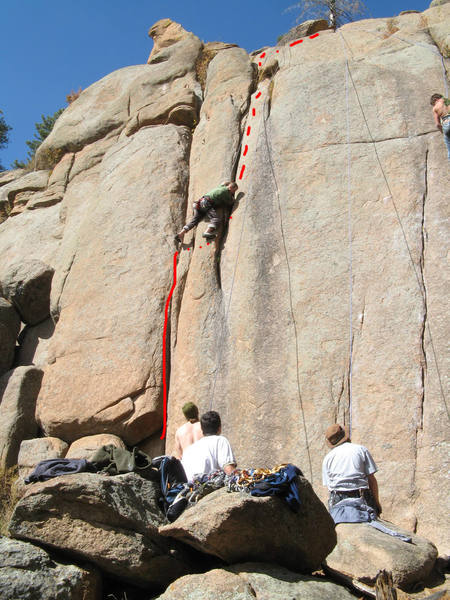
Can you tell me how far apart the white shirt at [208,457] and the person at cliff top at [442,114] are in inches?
223

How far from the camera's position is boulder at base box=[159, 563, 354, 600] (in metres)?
4.33

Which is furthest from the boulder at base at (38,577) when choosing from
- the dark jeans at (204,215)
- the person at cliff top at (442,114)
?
the person at cliff top at (442,114)

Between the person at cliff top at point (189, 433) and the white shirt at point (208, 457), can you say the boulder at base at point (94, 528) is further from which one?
the person at cliff top at point (189, 433)

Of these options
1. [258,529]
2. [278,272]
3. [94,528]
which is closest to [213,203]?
[278,272]

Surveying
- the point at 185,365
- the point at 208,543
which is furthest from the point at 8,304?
the point at 208,543

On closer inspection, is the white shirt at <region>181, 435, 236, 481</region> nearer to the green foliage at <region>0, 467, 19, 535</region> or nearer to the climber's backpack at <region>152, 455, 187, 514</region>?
the climber's backpack at <region>152, 455, 187, 514</region>

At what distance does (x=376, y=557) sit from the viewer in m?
5.00

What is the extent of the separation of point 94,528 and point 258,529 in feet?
4.62

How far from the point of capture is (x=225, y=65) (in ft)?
42.6

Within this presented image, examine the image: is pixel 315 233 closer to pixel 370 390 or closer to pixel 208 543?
pixel 370 390

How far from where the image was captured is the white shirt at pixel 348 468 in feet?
19.3

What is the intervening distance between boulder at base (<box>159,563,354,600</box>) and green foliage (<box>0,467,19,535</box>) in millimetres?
4191

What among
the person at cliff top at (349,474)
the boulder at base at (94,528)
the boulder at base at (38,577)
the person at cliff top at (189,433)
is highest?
the person at cliff top at (189,433)

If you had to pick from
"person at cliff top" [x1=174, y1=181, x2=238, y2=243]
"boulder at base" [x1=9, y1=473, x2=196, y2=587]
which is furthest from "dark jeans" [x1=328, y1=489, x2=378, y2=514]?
"person at cliff top" [x1=174, y1=181, x2=238, y2=243]
